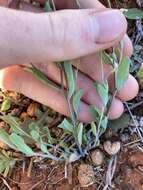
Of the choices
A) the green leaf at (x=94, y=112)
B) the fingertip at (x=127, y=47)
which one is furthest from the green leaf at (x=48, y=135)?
the fingertip at (x=127, y=47)

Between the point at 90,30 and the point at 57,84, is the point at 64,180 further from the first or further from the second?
the point at 90,30

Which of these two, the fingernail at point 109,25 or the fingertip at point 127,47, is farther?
the fingertip at point 127,47

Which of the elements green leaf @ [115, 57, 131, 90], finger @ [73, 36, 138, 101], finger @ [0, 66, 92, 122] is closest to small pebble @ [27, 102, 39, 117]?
finger @ [0, 66, 92, 122]

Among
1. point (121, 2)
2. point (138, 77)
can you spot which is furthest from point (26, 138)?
point (121, 2)

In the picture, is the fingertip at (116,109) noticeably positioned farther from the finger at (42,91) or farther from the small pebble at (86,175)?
the small pebble at (86,175)

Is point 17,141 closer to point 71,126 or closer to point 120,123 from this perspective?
point 71,126

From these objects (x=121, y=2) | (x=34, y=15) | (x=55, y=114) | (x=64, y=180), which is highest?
(x=34, y=15)

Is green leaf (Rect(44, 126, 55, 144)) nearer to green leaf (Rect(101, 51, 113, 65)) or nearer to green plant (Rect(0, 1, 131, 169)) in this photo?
green plant (Rect(0, 1, 131, 169))
